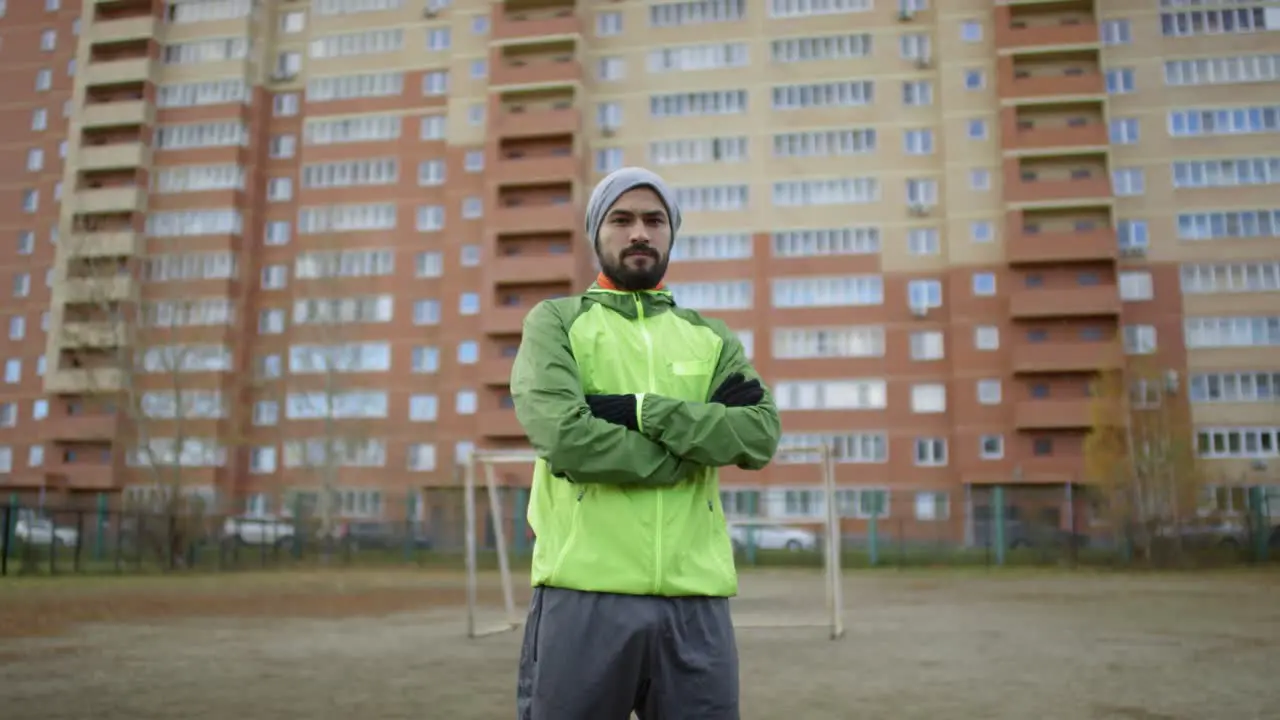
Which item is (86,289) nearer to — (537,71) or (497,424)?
(497,424)

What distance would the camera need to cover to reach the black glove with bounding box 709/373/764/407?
Answer: 9.43ft

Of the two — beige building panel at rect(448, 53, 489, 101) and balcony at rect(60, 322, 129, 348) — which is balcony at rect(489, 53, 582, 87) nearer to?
beige building panel at rect(448, 53, 489, 101)

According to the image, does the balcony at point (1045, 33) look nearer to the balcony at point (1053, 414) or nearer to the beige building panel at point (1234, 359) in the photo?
the beige building panel at point (1234, 359)

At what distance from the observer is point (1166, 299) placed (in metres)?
46.0

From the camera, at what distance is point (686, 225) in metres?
48.6

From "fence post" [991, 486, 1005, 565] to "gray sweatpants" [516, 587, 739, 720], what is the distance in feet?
97.2

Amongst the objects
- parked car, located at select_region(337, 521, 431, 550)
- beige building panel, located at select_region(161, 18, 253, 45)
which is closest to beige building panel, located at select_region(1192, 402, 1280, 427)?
parked car, located at select_region(337, 521, 431, 550)

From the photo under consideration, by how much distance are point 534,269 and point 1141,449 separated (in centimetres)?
2784

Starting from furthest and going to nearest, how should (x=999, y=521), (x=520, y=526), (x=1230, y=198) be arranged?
(x=1230, y=198)
(x=520, y=526)
(x=999, y=521)

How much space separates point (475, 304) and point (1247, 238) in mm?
36171

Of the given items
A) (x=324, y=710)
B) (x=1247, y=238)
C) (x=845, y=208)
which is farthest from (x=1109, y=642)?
(x=1247, y=238)

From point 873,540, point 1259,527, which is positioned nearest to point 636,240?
point 1259,527

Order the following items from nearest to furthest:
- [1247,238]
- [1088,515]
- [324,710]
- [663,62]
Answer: [324,710], [1088,515], [1247,238], [663,62]

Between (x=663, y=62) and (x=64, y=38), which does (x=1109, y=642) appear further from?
(x=64, y=38)
